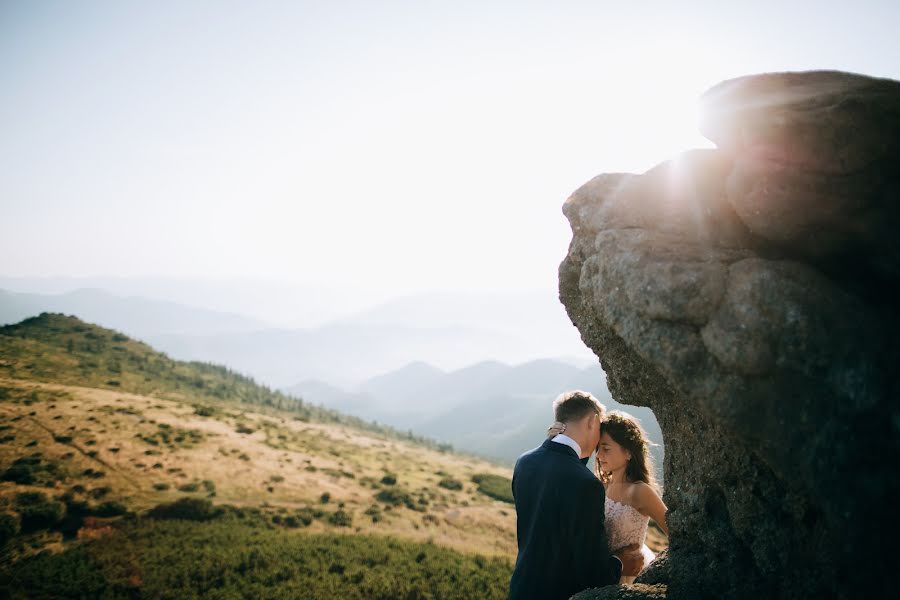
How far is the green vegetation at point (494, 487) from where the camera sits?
191 ft

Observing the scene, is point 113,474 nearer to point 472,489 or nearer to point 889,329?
point 472,489

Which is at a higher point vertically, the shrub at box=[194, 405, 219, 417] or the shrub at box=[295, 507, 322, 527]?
the shrub at box=[295, 507, 322, 527]

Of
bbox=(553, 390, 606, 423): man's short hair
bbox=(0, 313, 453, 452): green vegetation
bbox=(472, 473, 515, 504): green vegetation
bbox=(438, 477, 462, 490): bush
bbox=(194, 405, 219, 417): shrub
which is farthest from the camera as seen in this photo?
bbox=(0, 313, 453, 452): green vegetation

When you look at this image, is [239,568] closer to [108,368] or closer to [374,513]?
[374,513]

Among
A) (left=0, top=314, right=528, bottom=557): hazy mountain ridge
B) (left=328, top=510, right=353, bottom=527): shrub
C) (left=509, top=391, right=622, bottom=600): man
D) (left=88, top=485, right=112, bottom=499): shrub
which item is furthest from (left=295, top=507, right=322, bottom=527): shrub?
(left=509, top=391, right=622, bottom=600): man

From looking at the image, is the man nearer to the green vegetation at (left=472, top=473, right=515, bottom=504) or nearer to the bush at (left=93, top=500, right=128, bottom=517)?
the bush at (left=93, top=500, right=128, bottom=517)

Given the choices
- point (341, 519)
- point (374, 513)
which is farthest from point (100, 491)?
point (374, 513)

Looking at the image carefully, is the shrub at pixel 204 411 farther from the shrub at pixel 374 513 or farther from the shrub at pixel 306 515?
the shrub at pixel 374 513

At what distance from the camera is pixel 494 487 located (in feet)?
205

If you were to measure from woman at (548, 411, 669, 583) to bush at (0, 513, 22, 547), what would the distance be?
33.8m

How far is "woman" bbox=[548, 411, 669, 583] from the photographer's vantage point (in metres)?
7.03

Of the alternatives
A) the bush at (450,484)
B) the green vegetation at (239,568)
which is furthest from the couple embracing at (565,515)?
the bush at (450,484)

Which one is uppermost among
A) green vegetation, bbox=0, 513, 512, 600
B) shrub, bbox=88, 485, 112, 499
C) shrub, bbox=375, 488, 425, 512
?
green vegetation, bbox=0, 513, 512, 600

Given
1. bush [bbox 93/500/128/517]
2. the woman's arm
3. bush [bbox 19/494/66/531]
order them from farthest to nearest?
bush [bbox 93/500/128/517]
bush [bbox 19/494/66/531]
the woman's arm
